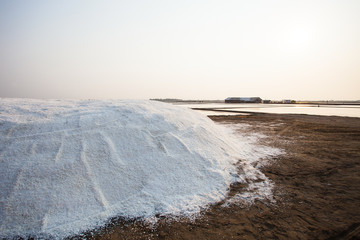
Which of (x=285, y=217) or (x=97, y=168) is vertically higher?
(x=97, y=168)

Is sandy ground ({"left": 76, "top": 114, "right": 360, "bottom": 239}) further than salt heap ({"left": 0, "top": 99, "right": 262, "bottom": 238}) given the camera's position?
No

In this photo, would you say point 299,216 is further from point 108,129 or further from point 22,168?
point 22,168

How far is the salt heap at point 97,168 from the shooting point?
2459 millimetres

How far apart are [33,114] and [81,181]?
2.47 meters

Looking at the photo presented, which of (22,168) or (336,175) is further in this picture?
(336,175)

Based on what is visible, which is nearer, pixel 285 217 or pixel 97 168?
pixel 285 217

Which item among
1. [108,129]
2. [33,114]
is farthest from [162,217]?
[33,114]

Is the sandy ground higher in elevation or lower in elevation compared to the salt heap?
lower

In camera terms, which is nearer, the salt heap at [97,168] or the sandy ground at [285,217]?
the sandy ground at [285,217]

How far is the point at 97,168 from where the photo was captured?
3092mm

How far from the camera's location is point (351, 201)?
123 inches

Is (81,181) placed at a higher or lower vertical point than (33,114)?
lower

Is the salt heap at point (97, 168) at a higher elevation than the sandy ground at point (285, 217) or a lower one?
higher

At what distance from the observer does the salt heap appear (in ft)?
8.07
